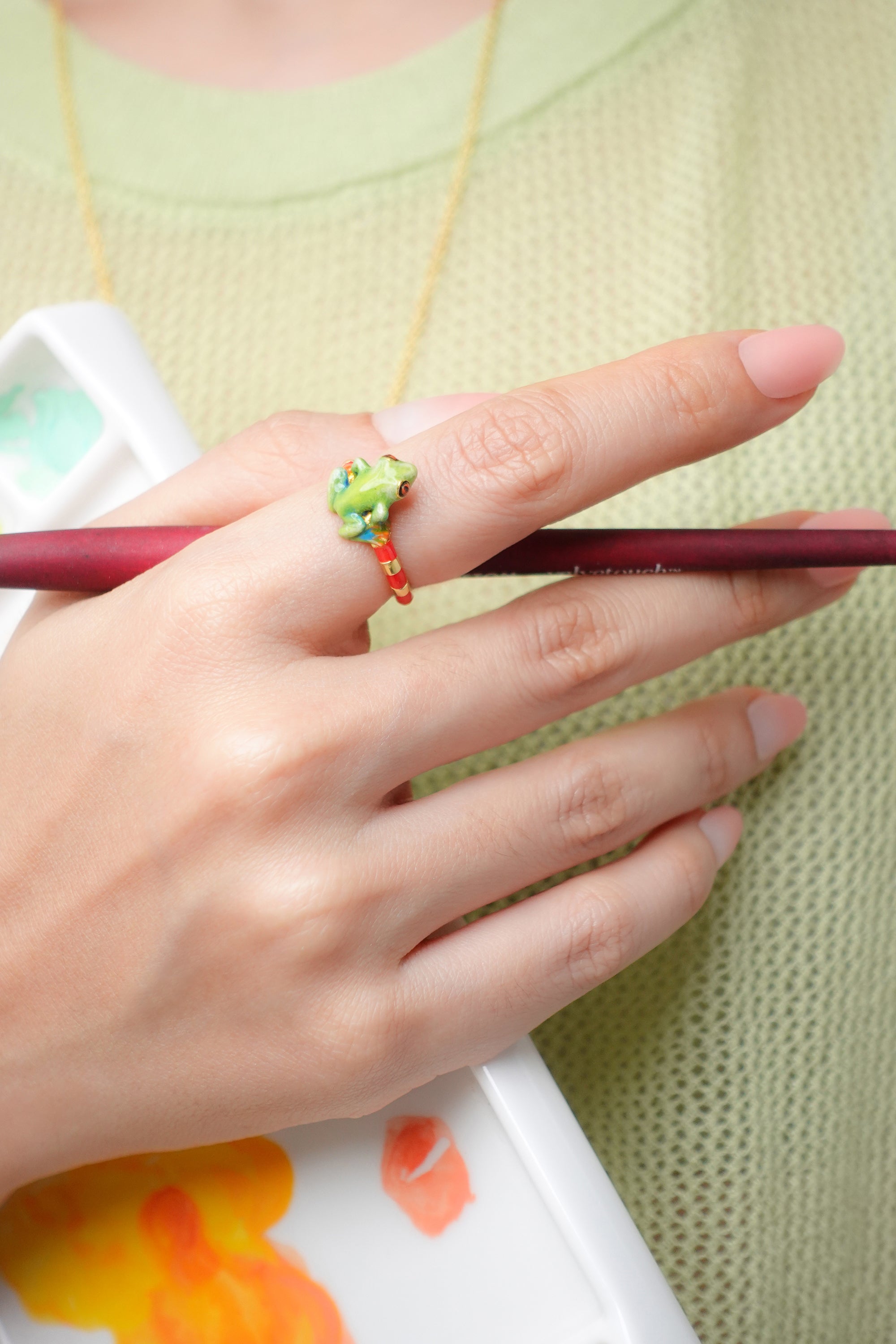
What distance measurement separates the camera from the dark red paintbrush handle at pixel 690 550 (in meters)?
0.47

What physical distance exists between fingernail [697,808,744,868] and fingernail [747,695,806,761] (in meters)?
0.04

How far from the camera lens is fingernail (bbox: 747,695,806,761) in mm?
591

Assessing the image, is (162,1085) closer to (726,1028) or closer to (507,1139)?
(507,1139)

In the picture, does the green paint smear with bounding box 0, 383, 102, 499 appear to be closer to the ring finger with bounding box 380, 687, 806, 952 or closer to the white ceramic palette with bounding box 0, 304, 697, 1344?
the white ceramic palette with bounding box 0, 304, 697, 1344

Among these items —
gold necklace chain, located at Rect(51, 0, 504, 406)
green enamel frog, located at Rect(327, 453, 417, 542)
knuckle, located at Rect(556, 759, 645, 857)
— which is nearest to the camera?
green enamel frog, located at Rect(327, 453, 417, 542)

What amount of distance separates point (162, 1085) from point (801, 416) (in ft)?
1.92

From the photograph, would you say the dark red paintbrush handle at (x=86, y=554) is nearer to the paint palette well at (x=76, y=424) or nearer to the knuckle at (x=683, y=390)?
the paint palette well at (x=76, y=424)

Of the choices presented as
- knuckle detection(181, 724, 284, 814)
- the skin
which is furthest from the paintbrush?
the skin

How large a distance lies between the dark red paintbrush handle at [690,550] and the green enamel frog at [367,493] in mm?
73

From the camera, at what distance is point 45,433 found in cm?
64

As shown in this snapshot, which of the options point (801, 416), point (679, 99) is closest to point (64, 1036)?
point (801, 416)

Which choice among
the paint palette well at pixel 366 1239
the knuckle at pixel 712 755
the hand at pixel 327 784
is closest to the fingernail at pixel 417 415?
the hand at pixel 327 784

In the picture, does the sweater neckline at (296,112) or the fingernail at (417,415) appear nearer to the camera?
the fingernail at (417,415)

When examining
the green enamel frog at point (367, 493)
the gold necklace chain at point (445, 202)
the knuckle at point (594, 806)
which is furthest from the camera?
the gold necklace chain at point (445, 202)
